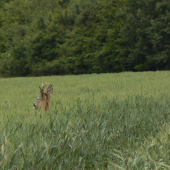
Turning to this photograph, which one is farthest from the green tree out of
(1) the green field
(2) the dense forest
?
(1) the green field

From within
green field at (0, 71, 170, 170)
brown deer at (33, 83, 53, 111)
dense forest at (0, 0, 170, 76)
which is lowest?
green field at (0, 71, 170, 170)

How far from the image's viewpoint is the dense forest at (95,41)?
97.3ft

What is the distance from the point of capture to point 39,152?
288 cm

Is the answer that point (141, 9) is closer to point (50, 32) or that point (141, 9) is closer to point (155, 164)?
point (50, 32)

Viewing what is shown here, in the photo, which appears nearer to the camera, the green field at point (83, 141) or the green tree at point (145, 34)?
the green field at point (83, 141)

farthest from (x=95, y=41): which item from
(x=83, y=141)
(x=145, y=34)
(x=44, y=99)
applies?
(x=83, y=141)

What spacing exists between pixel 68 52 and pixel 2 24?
22.9m

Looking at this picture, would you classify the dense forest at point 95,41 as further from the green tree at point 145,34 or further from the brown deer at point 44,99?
the brown deer at point 44,99

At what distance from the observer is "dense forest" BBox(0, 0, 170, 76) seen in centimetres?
2966

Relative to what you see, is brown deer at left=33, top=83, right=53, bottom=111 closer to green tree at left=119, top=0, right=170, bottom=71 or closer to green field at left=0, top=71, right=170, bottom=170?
green field at left=0, top=71, right=170, bottom=170

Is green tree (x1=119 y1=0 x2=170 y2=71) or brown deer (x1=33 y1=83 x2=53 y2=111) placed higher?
green tree (x1=119 y1=0 x2=170 y2=71)

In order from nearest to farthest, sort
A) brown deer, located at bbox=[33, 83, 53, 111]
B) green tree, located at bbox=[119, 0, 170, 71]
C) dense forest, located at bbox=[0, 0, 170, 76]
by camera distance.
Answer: brown deer, located at bbox=[33, 83, 53, 111], green tree, located at bbox=[119, 0, 170, 71], dense forest, located at bbox=[0, 0, 170, 76]

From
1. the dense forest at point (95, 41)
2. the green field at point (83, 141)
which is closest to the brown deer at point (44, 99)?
the green field at point (83, 141)

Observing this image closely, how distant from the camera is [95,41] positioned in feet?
119
